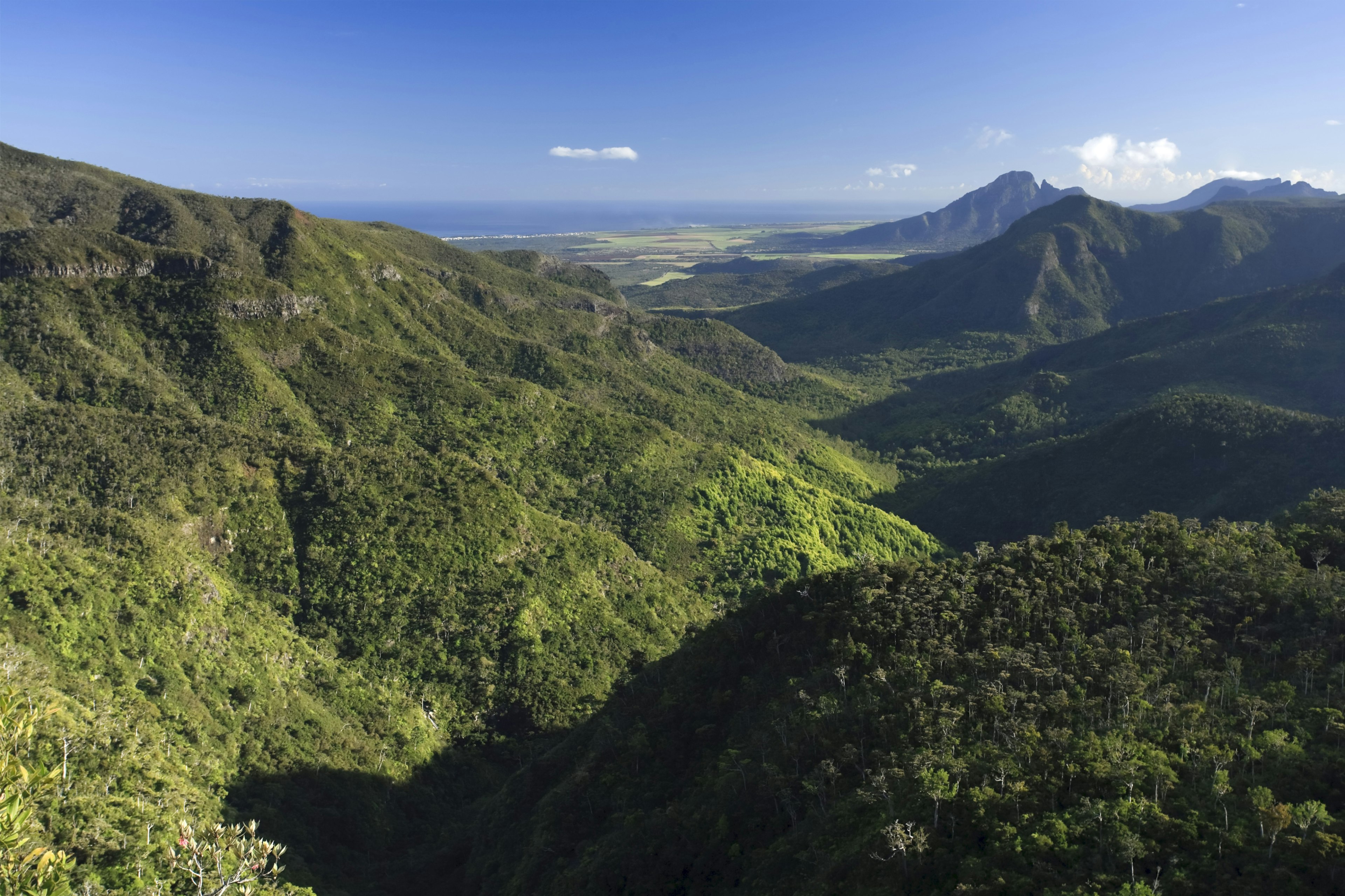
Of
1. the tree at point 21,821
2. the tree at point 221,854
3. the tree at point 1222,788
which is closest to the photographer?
the tree at point 21,821

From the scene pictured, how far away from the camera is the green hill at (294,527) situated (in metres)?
73.9

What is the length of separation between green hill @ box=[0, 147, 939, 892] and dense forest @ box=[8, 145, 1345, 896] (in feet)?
1.86

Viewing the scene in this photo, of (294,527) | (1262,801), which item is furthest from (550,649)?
(1262,801)

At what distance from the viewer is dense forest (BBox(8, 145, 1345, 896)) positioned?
46125 millimetres

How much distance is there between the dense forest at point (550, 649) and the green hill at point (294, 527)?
1.86 feet

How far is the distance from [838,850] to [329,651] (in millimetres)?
77698

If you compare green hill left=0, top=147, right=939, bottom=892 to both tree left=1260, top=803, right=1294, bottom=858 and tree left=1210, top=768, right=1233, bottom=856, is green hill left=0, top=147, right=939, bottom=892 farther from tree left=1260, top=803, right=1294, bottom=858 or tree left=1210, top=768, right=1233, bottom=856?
tree left=1260, top=803, right=1294, bottom=858

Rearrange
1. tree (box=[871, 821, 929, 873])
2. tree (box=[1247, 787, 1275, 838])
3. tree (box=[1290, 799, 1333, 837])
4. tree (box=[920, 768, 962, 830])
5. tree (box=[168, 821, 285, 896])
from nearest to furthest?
tree (box=[168, 821, 285, 896]), tree (box=[1290, 799, 1333, 837]), tree (box=[1247, 787, 1275, 838]), tree (box=[871, 821, 929, 873]), tree (box=[920, 768, 962, 830])

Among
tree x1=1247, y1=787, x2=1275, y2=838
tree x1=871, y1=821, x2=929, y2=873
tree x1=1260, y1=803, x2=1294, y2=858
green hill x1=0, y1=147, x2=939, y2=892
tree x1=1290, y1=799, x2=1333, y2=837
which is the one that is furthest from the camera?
green hill x1=0, y1=147, x2=939, y2=892

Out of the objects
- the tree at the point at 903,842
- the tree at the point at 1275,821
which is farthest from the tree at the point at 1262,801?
the tree at the point at 903,842

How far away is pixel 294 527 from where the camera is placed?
357ft

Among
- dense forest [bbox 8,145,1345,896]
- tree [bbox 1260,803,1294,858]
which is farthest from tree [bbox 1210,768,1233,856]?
tree [bbox 1260,803,1294,858]

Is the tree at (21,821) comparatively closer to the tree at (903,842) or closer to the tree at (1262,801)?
the tree at (903,842)

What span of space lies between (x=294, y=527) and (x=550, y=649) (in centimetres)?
4424
